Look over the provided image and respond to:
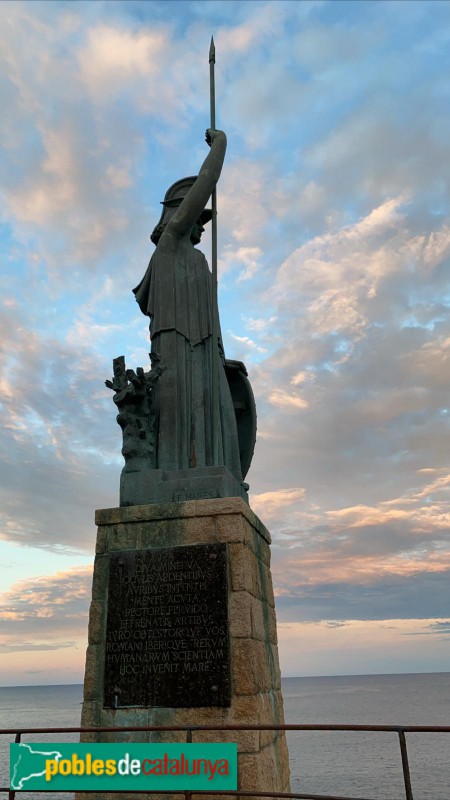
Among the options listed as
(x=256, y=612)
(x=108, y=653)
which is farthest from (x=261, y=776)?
(x=108, y=653)

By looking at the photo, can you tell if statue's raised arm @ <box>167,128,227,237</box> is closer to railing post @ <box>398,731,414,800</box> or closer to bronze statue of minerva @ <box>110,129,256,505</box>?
bronze statue of minerva @ <box>110,129,256,505</box>

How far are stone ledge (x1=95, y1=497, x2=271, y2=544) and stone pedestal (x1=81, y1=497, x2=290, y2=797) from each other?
0.01 m

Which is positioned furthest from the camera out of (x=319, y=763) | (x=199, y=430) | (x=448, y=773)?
(x=319, y=763)

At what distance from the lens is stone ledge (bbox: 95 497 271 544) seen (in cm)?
645

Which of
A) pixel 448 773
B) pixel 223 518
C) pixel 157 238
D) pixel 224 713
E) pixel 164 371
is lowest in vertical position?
pixel 448 773

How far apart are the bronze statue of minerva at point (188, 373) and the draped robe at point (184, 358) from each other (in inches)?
0.5

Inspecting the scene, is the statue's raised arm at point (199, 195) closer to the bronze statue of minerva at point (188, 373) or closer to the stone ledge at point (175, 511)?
the bronze statue of minerva at point (188, 373)

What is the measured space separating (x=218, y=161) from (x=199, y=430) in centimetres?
365

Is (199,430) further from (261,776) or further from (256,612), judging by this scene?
(261,776)

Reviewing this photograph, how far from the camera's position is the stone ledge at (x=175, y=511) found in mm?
6445

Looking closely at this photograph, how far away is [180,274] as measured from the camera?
8.37 metres

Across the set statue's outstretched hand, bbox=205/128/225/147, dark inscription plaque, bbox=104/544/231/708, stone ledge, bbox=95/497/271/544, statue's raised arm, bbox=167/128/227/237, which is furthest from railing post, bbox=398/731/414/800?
statue's outstretched hand, bbox=205/128/225/147

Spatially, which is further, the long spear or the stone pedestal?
the long spear

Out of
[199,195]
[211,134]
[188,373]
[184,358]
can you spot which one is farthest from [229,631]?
[211,134]
